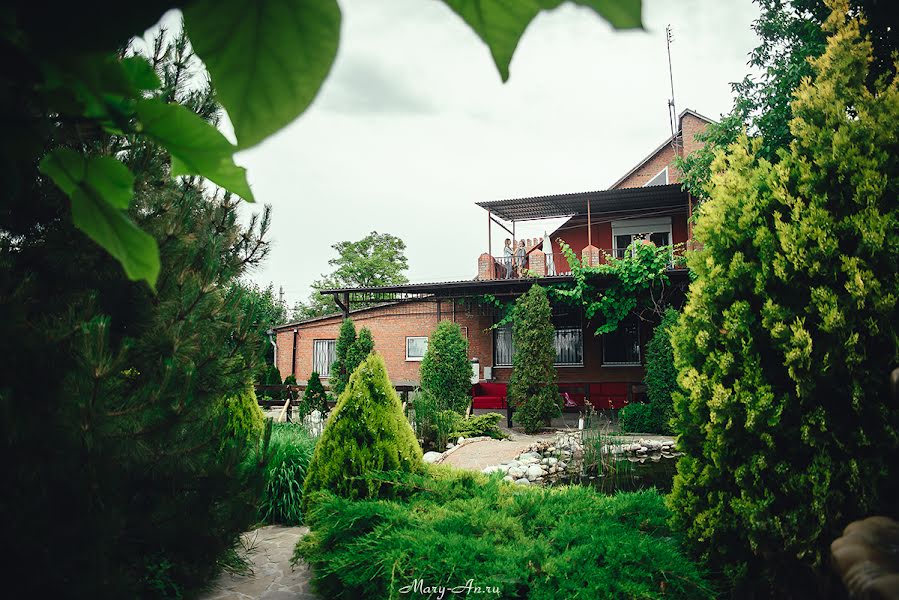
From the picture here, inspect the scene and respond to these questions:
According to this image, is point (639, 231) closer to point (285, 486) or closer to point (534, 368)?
point (534, 368)

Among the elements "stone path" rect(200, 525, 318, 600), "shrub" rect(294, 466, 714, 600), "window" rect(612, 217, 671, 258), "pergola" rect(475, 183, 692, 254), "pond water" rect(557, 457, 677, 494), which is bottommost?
"stone path" rect(200, 525, 318, 600)

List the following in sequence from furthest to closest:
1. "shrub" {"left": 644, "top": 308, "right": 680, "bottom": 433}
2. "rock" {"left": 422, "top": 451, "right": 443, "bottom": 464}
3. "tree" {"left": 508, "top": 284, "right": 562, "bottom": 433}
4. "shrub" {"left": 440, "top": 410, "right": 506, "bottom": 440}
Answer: "tree" {"left": 508, "top": 284, "right": 562, "bottom": 433} < "shrub" {"left": 644, "top": 308, "right": 680, "bottom": 433} < "shrub" {"left": 440, "top": 410, "right": 506, "bottom": 440} < "rock" {"left": 422, "top": 451, "right": 443, "bottom": 464}

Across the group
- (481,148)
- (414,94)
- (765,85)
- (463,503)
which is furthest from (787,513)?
(765,85)

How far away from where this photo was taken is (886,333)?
10.1ft

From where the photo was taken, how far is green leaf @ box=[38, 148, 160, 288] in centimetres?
34

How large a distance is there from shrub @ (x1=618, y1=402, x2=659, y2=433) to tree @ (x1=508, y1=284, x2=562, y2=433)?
1601 mm

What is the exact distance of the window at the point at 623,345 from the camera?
16.0m

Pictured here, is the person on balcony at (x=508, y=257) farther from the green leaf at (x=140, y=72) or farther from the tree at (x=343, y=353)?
the green leaf at (x=140, y=72)

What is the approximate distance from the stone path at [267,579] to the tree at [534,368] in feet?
25.6

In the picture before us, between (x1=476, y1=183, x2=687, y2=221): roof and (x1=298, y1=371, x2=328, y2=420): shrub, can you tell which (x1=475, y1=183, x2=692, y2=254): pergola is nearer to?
(x1=476, y1=183, x2=687, y2=221): roof

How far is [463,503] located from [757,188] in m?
3.20

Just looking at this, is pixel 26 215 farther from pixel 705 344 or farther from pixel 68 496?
pixel 705 344

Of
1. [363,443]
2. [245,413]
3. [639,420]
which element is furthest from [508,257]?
[363,443]

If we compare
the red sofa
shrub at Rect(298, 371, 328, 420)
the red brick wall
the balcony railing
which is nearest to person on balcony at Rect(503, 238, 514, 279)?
the balcony railing
